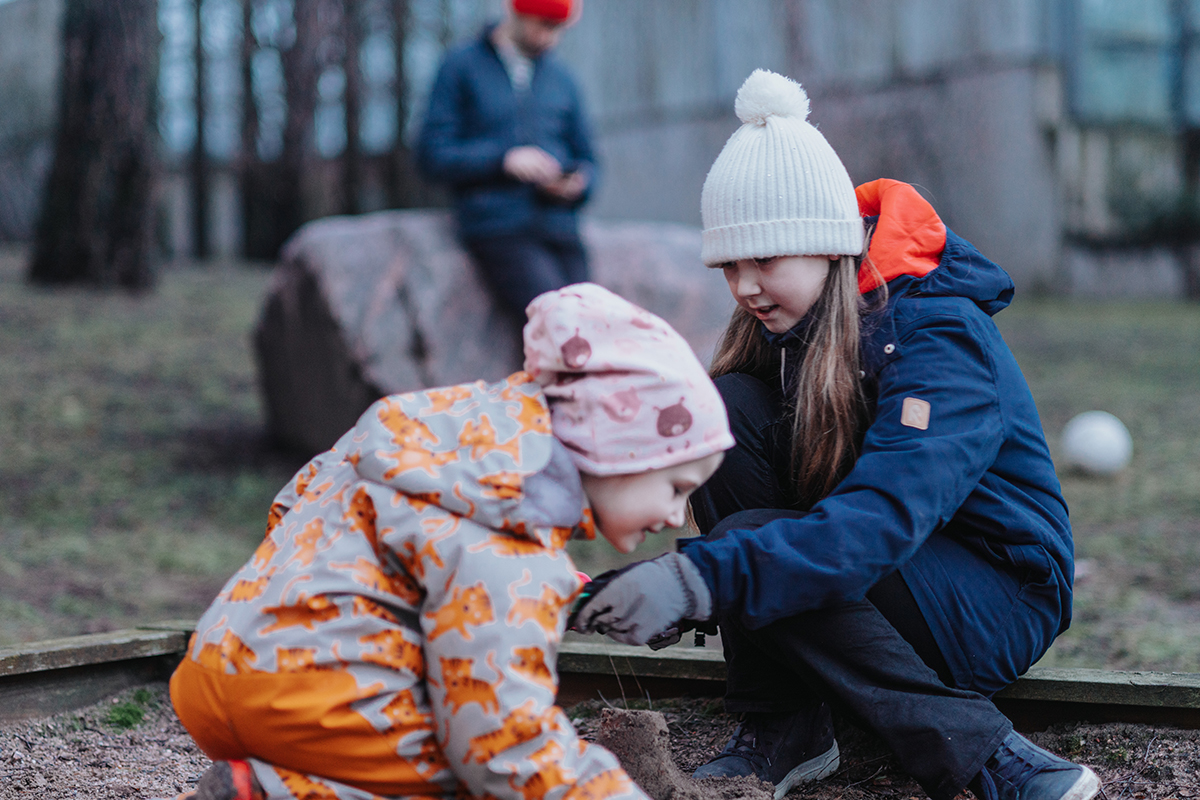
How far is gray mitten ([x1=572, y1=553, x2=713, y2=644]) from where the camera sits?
1.56 m

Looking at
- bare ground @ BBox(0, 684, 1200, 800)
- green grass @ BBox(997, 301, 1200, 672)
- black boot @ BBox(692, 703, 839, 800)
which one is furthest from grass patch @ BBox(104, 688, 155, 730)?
green grass @ BBox(997, 301, 1200, 672)

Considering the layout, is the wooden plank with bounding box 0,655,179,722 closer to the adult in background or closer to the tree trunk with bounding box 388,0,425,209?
the adult in background

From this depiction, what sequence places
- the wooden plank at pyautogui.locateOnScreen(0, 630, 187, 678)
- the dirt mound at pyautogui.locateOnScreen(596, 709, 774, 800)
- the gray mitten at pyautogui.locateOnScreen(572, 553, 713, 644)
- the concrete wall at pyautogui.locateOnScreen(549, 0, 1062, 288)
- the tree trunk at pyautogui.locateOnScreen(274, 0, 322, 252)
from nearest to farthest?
the gray mitten at pyautogui.locateOnScreen(572, 553, 713, 644) < the dirt mound at pyautogui.locateOnScreen(596, 709, 774, 800) < the wooden plank at pyautogui.locateOnScreen(0, 630, 187, 678) < the concrete wall at pyautogui.locateOnScreen(549, 0, 1062, 288) < the tree trunk at pyautogui.locateOnScreen(274, 0, 322, 252)

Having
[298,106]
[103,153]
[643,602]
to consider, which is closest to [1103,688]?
[643,602]

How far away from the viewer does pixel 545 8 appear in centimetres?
433

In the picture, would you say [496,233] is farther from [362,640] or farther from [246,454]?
[362,640]

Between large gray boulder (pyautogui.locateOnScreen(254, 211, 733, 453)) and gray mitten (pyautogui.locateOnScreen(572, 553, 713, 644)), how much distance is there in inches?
124

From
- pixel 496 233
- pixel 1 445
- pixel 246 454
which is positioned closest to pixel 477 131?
pixel 496 233

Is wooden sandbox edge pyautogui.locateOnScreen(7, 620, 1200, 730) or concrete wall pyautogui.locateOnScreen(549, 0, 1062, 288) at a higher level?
concrete wall pyautogui.locateOnScreen(549, 0, 1062, 288)

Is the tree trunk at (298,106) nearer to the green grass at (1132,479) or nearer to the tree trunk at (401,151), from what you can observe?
the tree trunk at (401,151)

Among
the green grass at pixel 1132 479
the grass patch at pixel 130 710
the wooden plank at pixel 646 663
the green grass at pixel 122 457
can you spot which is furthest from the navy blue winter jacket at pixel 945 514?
the green grass at pixel 122 457

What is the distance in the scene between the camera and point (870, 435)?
1714 mm

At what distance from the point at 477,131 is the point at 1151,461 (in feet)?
10.3

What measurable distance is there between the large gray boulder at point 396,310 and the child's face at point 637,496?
10.7 feet
